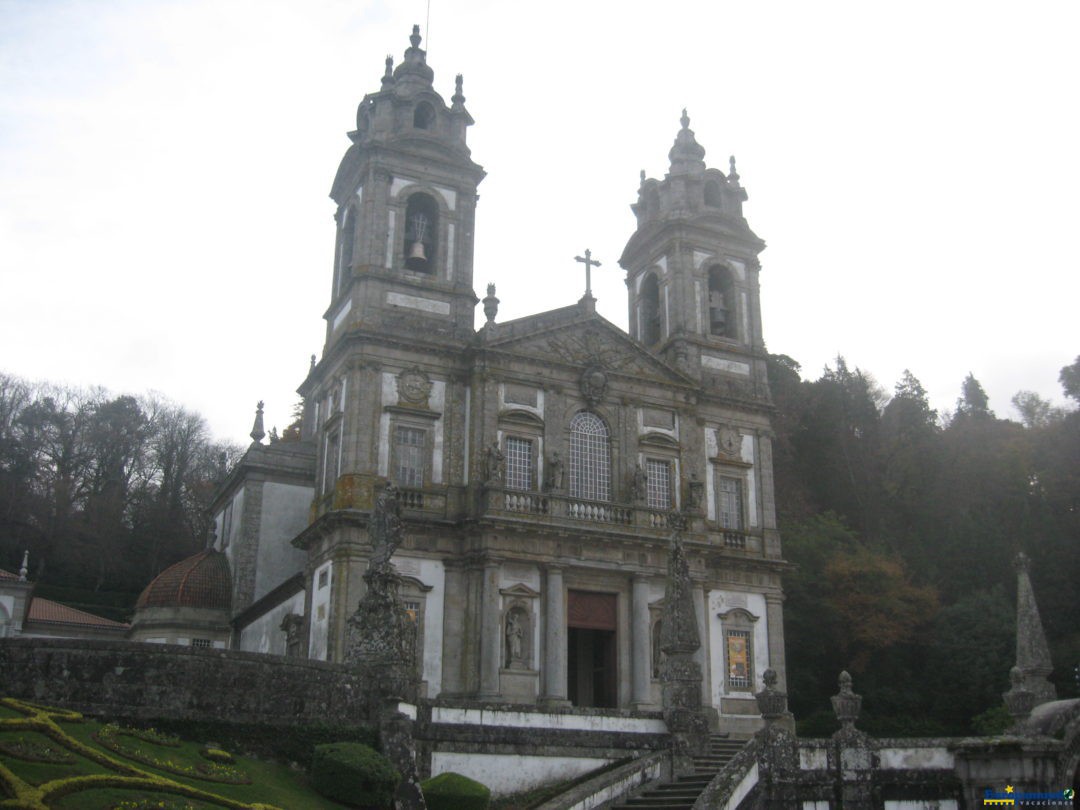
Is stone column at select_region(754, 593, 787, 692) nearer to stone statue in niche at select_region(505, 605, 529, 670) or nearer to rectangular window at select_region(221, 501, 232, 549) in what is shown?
stone statue in niche at select_region(505, 605, 529, 670)

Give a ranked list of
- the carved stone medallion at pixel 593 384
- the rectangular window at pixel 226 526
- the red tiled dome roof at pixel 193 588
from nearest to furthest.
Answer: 1. the carved stone medallion at pixel 593 384
2. the red tiled dome roof at pixel 193 588
3. the rectangular window at pixel 226 526

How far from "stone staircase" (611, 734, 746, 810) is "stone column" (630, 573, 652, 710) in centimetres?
810

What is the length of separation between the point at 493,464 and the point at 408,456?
2327 mm

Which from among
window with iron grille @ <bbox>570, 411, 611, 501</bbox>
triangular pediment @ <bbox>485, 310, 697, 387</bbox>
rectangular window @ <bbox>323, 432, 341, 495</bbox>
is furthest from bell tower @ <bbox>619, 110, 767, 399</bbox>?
rectangular window @ <bbox>323, 432, 341, 495</bbox>

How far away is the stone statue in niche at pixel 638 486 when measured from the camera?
1193 inches

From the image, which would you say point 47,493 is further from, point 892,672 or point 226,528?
point 892,672

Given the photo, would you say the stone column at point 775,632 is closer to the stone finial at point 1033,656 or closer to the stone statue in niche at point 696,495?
the stone statue in niche at point 696,495

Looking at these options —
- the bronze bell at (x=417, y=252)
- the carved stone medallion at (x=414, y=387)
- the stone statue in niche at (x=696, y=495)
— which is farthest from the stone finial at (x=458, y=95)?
the stone statue in niche at (x=696, y=495)

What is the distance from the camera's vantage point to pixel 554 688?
27297mm

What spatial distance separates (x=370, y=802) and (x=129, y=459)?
52727mm

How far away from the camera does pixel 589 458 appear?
30.9m

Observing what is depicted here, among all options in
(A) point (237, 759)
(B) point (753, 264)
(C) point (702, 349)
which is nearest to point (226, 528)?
(C) point (702, 349)

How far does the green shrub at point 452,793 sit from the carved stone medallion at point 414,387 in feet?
49.0

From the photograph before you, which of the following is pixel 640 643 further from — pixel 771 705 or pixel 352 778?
pixel 352 778
